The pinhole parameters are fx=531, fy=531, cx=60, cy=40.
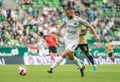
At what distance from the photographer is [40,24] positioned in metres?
40.6

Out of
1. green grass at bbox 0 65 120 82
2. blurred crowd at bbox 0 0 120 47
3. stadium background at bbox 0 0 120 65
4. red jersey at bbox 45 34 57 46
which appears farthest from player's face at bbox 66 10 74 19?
blurred crowd at bbox 0 0 120 47

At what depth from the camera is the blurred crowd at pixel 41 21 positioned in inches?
1522

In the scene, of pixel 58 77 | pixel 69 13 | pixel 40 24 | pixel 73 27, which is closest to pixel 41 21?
pixel 40 24

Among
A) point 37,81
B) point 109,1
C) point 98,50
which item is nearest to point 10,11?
point 98,50

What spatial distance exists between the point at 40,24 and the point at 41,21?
0.56 meters

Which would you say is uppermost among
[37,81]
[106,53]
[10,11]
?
[37,81]

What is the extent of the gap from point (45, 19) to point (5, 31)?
447 cm

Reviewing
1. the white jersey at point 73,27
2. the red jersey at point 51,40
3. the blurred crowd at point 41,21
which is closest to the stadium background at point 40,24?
the blurred crowd at point 41,21

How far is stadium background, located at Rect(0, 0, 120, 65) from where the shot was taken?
123ft

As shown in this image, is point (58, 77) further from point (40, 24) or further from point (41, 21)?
point (41, 21)

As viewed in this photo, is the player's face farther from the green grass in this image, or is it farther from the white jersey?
the green grass

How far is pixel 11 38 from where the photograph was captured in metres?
38.3

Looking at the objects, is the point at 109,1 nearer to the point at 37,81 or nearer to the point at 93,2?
the point at 93,2

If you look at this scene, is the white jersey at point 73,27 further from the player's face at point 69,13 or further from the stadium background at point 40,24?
the stadium background at point 40,24
